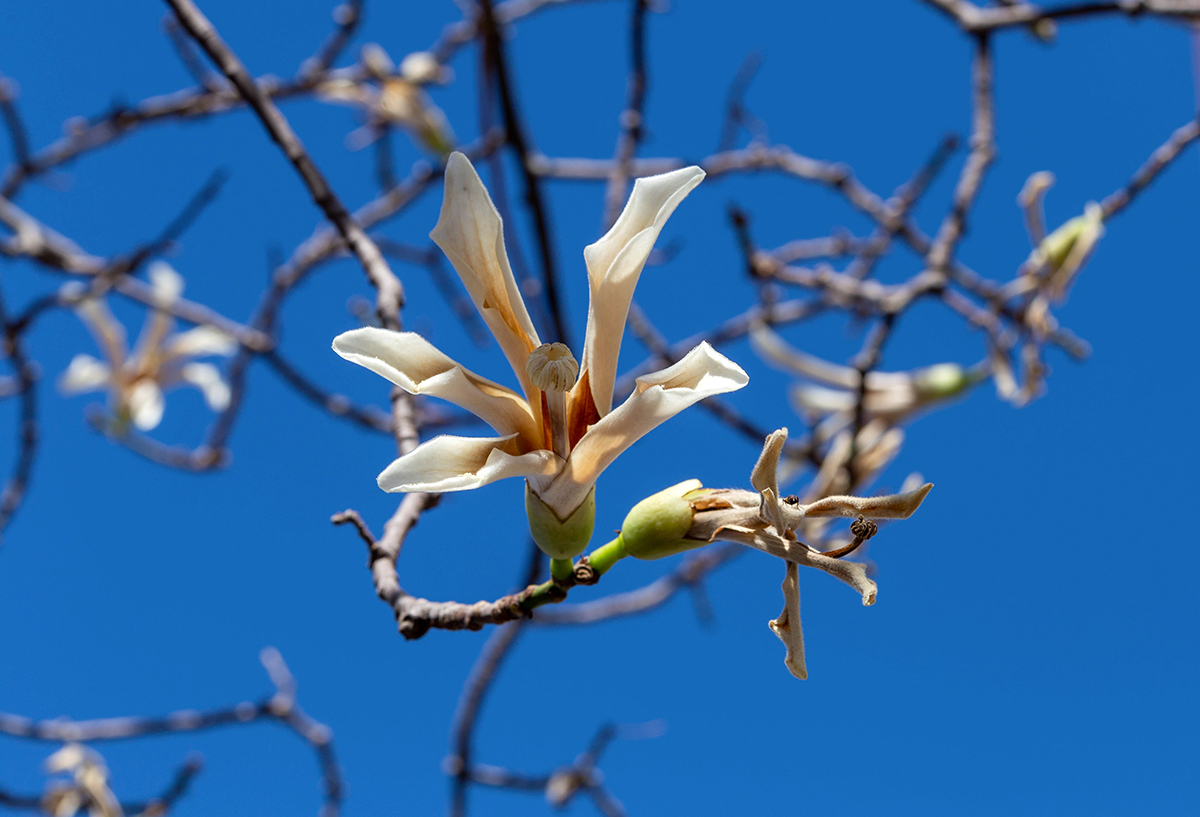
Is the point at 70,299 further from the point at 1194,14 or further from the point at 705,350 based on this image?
the point at 1194,14

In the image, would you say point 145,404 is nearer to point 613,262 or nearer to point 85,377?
point 85,377

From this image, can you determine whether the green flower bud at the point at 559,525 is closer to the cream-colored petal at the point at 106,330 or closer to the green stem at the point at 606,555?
the green stem at the point at 606,555

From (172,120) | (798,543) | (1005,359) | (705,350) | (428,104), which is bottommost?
(798,543)

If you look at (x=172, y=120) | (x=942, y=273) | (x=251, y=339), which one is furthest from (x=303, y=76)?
(x=942, y=273)

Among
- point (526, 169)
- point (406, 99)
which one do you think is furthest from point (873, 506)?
point (406, 99)

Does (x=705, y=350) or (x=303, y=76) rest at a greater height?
(x=303, y=76)
